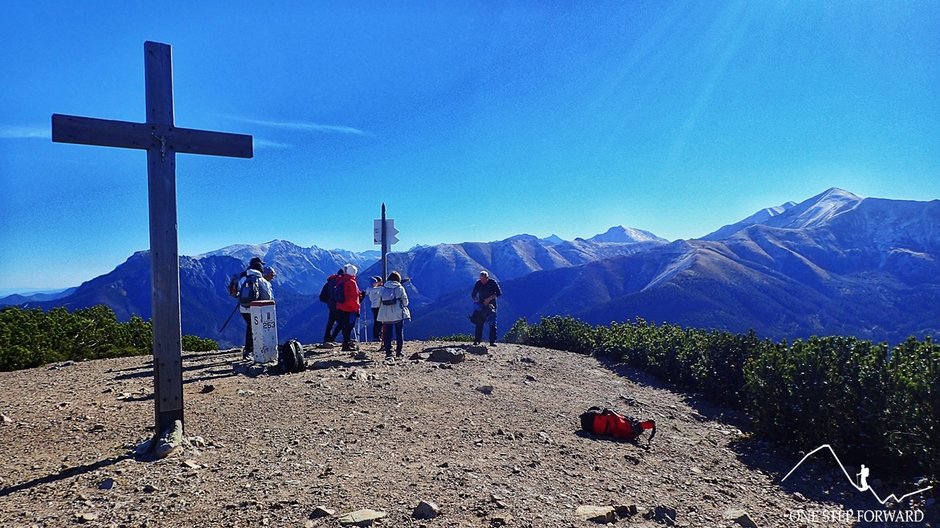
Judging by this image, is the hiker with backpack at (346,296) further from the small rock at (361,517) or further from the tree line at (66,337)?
the small rock at (361,517)

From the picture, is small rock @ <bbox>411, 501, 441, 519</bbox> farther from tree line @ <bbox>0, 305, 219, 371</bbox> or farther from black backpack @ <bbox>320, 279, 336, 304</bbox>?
tree line @ <bbox>0, 305, 219, 371</bbox>

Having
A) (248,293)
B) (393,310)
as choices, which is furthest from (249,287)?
(393,310)

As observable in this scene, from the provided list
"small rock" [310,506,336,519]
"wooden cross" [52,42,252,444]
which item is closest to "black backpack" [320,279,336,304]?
"wooden cross" [52,42,252,444]

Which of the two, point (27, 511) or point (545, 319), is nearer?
point (27, 511)

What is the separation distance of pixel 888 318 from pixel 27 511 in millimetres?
189777

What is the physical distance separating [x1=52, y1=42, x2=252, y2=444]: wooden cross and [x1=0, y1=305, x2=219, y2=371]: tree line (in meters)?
7.17

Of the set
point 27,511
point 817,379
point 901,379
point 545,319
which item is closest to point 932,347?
point 901,379

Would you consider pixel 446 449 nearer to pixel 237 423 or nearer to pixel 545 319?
pixel 237 423

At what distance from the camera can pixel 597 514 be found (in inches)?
165

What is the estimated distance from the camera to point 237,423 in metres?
6.22

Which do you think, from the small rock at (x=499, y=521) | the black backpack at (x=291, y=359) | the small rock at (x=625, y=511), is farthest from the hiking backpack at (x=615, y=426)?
the black backpack at (x=291, y=359)

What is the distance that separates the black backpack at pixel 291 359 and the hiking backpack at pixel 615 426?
17.8ft

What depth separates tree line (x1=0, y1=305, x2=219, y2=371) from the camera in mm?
10562

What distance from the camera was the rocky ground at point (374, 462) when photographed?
410cm
